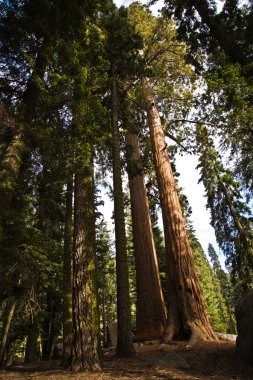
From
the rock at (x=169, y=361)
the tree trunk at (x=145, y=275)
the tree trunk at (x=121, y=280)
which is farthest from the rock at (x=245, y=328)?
the tree trunk at (x=145, y=275)

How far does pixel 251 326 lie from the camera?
5.67m

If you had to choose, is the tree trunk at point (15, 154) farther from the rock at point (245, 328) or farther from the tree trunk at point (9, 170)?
the rock at point (245, 328)

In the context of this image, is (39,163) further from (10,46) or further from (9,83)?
(10,46)

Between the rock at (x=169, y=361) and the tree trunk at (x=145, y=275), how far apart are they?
3778mm

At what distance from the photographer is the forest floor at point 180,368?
4.57m

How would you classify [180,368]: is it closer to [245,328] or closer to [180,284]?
[245,328]

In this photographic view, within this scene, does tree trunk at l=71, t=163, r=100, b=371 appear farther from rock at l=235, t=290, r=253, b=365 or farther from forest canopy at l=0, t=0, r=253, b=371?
rock at l=235, t=290, r=253, b=365

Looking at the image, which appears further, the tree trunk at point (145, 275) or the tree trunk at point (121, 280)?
the tree trunk at point (145, 275)

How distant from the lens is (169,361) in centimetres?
566

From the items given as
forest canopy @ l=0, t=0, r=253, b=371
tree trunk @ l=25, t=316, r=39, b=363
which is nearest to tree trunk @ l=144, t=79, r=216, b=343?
forest canopy @ l=0, t=0, r=253, b=371

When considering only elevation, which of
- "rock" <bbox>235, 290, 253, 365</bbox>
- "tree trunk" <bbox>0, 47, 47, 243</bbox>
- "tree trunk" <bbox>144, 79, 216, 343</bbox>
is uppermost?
"tree trunk" <bbox>0, 47, 47, 243</bbox>

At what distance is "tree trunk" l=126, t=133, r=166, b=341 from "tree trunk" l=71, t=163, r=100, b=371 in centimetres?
374

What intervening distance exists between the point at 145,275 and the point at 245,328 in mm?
5132

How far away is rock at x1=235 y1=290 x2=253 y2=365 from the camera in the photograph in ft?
18.1
